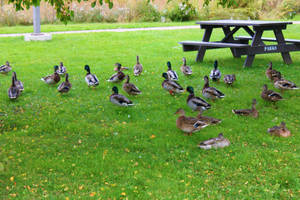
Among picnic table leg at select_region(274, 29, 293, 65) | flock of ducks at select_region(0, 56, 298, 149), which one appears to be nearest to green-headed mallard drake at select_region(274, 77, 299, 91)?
flock of ducks at select_region(0, 56, 298, 149)

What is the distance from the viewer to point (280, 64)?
13406 mm

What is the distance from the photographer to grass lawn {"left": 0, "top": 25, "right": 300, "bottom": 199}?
5.21m

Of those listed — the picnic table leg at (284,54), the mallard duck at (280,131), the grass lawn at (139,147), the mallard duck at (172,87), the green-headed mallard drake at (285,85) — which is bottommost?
the grass lawn at (139,147)

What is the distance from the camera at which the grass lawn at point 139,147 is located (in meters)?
5.21

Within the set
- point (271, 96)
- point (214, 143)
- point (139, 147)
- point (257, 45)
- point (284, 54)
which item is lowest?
point (139, 147)

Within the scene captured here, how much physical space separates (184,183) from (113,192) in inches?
41.1

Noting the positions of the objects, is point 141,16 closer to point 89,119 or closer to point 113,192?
point 89,119

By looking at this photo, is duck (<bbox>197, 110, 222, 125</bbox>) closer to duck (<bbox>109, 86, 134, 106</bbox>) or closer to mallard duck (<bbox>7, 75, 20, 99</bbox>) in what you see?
duck (<bbox>109, 86, 134, 106</bbox>)

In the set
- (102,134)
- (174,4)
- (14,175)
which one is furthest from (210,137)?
(174,4)

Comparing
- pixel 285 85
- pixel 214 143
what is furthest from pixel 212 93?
pixel 214 143

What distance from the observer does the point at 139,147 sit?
6.52 meters

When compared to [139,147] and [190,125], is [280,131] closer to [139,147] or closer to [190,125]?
[190,125]

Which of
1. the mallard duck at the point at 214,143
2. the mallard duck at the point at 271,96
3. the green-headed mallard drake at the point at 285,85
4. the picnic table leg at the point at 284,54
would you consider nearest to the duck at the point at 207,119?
the mallard duck at the point at 214,143

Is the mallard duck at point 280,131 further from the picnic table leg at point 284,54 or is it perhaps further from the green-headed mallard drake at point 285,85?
the picnic table leg at point 284,54
